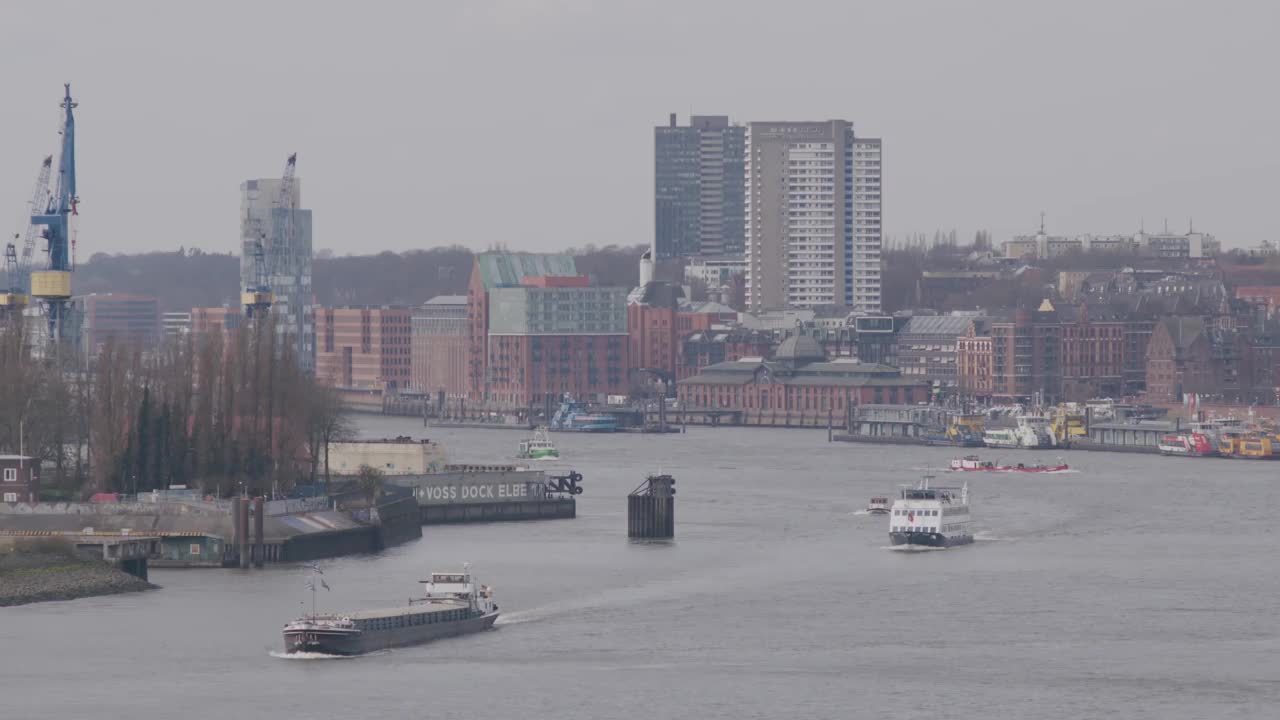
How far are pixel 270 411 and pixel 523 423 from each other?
3598 inches

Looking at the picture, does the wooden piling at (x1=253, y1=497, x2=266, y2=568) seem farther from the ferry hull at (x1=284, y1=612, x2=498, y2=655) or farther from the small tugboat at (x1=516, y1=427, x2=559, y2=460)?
the small tugboat at (x1=516, y1=427, x2=559, y2=460)

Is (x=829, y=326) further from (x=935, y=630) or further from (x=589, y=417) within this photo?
(x=935, y=630)

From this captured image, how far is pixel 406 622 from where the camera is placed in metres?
44.4

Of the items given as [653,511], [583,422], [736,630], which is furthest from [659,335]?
[736,630]

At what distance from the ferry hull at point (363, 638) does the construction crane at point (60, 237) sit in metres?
37.3

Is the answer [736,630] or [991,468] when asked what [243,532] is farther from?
[991,468]

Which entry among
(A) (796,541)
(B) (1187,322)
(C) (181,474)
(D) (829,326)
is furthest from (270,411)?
(D) (829,326)

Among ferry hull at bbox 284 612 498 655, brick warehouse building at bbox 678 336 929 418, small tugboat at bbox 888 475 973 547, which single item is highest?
brick warehouse building at bbox 678 336 929 418

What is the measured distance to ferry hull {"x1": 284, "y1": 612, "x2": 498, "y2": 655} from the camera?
43.0 m

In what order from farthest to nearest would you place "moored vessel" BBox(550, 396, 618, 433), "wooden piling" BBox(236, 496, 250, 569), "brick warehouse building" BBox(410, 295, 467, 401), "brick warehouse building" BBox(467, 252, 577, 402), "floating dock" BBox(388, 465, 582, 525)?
1. "brick warehouse building" BBox(410, 295, 467, 401)
2. "brick warehouse building" BBox(467, 252, 577, 402)
3. "moored vessel" BBox(550, 396, 618, 433)
4. "floating dock" BBox(388, 465, 582, 525)
5. "wooden piling" BBox(236, 496, 250, 569)

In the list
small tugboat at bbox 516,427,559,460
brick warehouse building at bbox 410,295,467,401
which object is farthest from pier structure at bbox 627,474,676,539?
brick warehouse building at bbox 410,295,467,401

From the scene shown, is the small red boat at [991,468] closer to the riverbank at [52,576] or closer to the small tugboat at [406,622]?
the riverbank at [52,576]

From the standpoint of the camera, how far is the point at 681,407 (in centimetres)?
15125

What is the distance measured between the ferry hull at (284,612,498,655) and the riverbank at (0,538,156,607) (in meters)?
7.25
